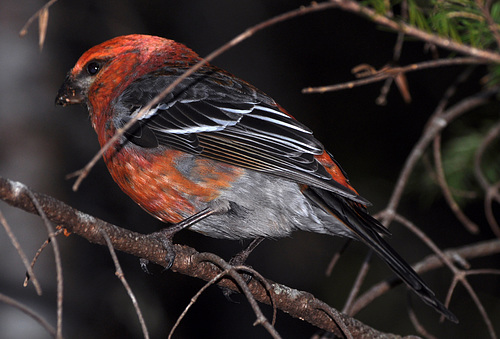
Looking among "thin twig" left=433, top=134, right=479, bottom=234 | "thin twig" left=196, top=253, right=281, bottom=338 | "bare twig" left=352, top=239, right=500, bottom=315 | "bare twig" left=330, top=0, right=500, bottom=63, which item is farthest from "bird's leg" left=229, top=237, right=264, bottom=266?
"bare twig" left=330, top=0, right=500, bottom=63

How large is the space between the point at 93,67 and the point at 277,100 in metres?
2.71

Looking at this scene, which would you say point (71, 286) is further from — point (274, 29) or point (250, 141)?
point (274, 29)

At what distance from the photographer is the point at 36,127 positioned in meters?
3.78

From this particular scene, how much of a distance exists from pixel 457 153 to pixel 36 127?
2.85m

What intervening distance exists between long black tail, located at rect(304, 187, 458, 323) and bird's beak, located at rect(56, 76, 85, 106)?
145 centimetres

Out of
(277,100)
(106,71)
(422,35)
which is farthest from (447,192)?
(277,100)

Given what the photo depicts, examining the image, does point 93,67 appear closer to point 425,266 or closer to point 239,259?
point 239,259

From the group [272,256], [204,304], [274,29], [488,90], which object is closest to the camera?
[488,90]

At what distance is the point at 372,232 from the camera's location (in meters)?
2.66

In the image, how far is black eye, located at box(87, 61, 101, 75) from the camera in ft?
10.9

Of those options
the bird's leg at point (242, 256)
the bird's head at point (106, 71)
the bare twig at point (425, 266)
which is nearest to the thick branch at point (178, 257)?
the bare twig at point (425, 266)

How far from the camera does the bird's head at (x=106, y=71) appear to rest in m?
3.30

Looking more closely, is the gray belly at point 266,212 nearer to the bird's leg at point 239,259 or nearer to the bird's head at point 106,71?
the bird's leg at point 239,259

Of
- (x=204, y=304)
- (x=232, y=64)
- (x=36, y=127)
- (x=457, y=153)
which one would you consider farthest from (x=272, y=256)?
(x=36, y=127)
